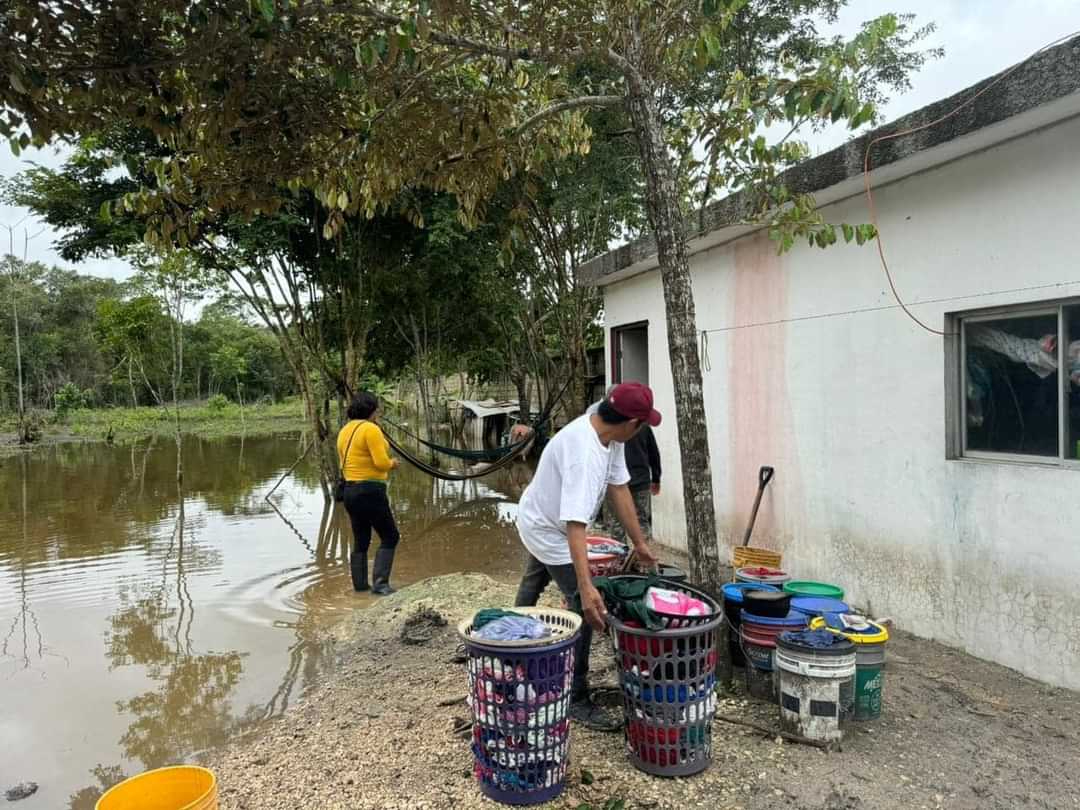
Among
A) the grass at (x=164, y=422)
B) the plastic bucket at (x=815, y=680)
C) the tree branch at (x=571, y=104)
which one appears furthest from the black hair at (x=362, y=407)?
the grass at (x=164, y=422)

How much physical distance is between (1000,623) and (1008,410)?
3.46 feet

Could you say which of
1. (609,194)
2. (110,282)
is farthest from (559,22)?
(110,282)

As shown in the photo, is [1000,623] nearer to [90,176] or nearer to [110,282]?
[90,176]

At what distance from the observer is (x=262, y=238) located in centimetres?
973

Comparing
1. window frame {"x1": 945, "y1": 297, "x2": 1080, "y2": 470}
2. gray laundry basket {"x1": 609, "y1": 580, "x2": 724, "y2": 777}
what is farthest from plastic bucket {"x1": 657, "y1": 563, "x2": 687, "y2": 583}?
window frame {"x1": 945, "y1": 297, "x2": 1080, "y2": 470}

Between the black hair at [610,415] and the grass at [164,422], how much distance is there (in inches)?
991

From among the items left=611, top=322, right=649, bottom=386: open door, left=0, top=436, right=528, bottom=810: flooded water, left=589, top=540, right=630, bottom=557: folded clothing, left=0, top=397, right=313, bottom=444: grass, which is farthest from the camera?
left=0, top=397, right=313, bottom=444: grass

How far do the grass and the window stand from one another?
83.4ft

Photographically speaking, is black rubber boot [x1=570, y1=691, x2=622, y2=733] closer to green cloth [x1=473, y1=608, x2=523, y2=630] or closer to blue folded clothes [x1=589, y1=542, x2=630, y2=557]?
green cloth [x1=473, y1=608, x2=523, y2=630]

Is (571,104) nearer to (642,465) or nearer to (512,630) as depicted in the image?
(512,630)

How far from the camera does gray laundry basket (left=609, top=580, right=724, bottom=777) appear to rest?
8.22 ft

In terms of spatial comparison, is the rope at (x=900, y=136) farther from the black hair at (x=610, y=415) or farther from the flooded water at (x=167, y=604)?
the flooded water at (x=167, y=604)

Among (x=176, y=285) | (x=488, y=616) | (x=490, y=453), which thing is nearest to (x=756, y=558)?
(x=488, y=616)

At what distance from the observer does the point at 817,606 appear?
3.22 meters
